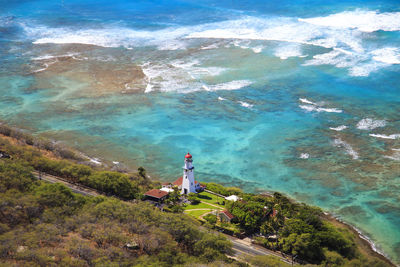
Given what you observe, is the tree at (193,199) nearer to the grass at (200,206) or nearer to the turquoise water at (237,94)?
the grass at (200,206)

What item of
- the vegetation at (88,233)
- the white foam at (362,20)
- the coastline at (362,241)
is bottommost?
Answer: the coastline at (362,241)

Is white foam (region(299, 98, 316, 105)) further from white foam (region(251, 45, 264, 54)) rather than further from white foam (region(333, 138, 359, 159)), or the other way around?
white foam (region(251, 45, 264, 54))

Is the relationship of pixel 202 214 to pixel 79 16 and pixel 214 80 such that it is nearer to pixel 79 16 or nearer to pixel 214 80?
pixel 214 80

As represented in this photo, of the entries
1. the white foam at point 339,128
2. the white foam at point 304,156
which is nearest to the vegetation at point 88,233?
the white foam at point 304,156

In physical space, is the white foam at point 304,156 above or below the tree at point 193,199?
above

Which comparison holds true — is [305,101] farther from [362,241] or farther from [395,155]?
[362,241]

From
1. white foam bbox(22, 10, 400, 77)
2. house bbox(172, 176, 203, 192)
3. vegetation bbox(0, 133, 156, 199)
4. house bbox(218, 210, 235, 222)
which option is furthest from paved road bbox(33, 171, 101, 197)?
white foam bbox(22, 10, 400, 77)

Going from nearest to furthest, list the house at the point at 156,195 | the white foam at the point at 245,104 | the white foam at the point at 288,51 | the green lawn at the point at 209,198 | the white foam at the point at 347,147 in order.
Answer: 1. the house at the point at 156,195
2. the green lawn at the point at 209,198
3. the white foam at the point at 347,147
4. the white foam at the point at 245,104
5. the white foam at the point at 288,51
